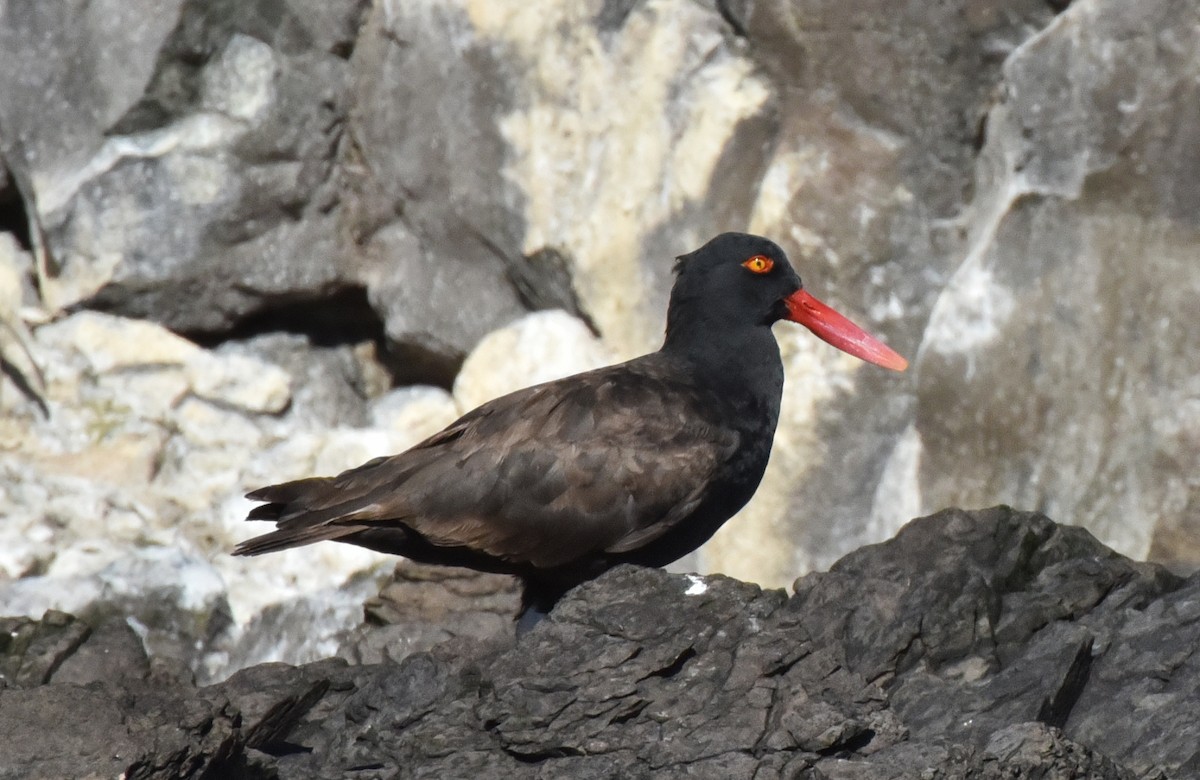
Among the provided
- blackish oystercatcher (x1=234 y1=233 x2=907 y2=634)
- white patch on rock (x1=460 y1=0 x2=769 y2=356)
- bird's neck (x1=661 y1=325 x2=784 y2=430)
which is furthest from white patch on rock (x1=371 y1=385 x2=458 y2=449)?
blackish oystercatcher (x1=234 y1=233 x2=907 y2=634)

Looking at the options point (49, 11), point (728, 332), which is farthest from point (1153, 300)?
point (49, 11)

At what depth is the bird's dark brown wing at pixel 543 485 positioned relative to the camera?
6137mm

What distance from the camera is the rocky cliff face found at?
334 inches

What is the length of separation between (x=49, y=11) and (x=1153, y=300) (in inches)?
252

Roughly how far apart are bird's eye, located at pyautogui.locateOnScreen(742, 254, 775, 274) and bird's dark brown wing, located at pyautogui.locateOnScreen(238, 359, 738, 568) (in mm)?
798

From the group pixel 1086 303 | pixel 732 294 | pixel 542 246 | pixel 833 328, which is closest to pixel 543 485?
pixel 732 294

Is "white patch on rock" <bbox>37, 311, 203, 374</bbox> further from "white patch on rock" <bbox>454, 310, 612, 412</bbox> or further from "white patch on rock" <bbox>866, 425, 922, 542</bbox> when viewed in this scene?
"white patch on rock" <bbox>866, 425, 922, 542</bbox>

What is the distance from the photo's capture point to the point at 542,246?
10.3 metres

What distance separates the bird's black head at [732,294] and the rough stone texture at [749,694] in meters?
1.42

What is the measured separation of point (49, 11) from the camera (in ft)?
34.7

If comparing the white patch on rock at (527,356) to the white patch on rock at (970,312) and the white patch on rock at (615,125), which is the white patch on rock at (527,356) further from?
the white patch on rock at (970,312)

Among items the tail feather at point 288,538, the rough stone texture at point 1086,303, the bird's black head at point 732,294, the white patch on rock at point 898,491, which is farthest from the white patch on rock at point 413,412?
the tail feather at point 288,538

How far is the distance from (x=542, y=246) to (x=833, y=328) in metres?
3.43

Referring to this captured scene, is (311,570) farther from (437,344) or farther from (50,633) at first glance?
(50,633)
